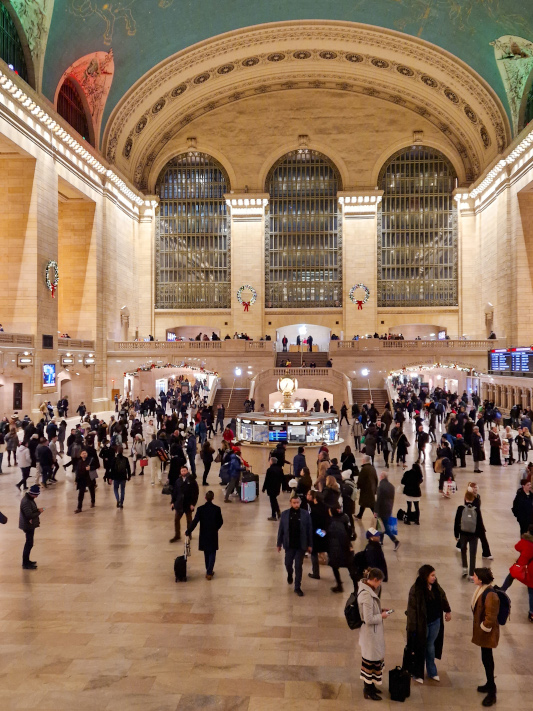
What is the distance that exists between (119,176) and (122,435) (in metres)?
21.1

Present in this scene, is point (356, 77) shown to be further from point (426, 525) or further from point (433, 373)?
point (426, 525)

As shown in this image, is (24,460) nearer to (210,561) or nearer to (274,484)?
(274,484)

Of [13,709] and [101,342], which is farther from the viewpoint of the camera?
[101,342]

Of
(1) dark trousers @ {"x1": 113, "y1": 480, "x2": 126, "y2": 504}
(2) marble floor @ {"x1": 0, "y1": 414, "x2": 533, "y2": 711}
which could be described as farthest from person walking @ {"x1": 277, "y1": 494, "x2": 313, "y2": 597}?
(1) dark trousers @ {"x1": 113, "y1": 480, "x2": 126, "y2": 504}

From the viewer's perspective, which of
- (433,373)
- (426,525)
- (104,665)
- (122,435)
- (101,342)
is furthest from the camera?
(433,373)

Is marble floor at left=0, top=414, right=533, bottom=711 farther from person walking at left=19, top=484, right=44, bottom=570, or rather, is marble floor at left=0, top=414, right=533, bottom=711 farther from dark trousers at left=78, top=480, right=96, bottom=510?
dark trousers at left=78, top=480, right=96, bottom=510

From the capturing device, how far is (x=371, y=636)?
15.3 feet

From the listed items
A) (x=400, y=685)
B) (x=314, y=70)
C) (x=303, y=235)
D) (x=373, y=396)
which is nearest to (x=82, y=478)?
(x=400, y=685)

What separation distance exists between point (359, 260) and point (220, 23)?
1544 centimetres

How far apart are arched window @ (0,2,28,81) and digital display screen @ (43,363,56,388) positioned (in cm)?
1118

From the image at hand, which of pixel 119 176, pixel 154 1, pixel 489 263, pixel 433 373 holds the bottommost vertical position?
pixel 433 373

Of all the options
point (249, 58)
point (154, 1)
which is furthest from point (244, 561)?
point (249, 58)

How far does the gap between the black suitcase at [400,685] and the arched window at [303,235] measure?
1365 inches

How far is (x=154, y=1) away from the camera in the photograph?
27422mm
